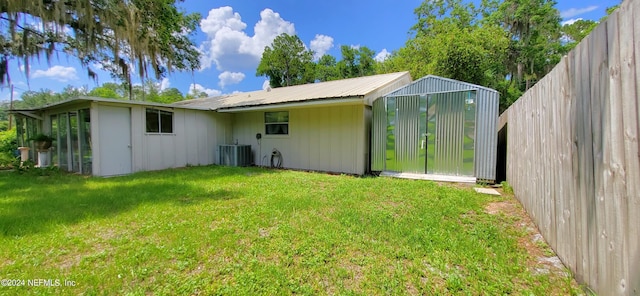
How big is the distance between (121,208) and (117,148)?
15.0ft

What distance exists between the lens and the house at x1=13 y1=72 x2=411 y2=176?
7.48m

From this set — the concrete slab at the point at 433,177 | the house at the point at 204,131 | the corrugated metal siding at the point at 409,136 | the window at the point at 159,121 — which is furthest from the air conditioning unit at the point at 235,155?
the corrugated metal siding at the point at 409,136

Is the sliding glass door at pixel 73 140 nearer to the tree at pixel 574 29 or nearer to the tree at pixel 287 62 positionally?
the tree at pixel 287 62

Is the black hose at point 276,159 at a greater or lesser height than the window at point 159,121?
lesser

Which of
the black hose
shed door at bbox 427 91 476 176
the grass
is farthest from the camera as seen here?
the black hose

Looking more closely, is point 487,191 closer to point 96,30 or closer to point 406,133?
point 406,133

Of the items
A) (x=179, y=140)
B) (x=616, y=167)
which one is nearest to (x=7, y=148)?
(x=179, y=140)

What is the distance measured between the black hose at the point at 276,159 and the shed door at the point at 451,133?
5171mm

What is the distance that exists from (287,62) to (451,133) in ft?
78.4

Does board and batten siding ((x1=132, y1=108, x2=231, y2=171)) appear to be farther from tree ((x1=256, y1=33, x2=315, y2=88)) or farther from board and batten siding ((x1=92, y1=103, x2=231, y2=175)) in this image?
tree ((x1=256, y1=33, x2=315, y2=88))

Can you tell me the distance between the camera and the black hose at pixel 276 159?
9500 millimetres

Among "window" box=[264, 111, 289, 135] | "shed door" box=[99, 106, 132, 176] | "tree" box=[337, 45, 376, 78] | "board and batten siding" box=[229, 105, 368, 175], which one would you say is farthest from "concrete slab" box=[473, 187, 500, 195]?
"tree" box=[337, 45, 376, 78]

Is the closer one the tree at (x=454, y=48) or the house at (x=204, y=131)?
the house at (x=204, y=131)

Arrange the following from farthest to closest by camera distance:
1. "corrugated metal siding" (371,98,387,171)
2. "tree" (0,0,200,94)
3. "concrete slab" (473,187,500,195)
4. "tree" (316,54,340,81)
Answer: "tree" (316,54,340,81) → "corrugated metal siding" (371,98,387,171) → "tree" (0,0,200,94) → "concrete slab" (473,187,500,195)
